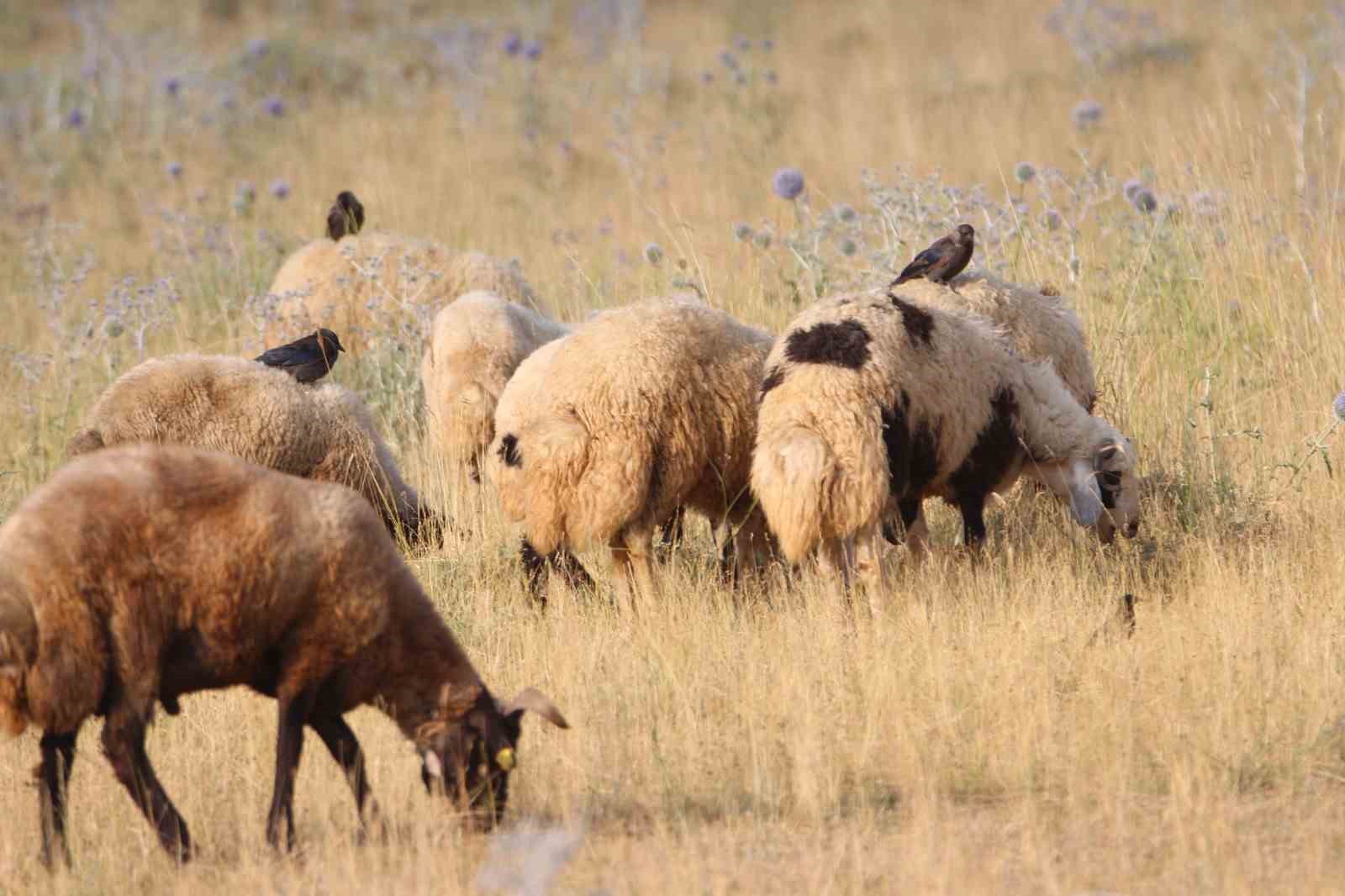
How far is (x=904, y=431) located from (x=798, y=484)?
581mm

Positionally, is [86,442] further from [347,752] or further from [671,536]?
[347,752]

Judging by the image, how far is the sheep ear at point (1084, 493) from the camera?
8.19 metres

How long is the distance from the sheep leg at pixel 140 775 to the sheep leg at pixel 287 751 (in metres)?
0.28

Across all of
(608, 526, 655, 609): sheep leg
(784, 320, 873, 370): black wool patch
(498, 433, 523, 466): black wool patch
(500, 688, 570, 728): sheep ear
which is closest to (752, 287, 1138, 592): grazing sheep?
(784, 320, 873, 370): black wool patch

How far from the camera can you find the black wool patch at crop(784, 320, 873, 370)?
7320 mm

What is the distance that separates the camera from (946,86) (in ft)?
67.9

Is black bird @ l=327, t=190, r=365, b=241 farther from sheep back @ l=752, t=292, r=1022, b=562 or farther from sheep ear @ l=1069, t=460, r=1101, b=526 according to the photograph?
sheep ear @ l=1069, t=460, r=1101, b=526

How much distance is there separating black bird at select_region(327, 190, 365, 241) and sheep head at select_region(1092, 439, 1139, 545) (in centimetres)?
549

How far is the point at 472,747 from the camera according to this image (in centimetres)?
562

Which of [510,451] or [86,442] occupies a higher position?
[86,442]

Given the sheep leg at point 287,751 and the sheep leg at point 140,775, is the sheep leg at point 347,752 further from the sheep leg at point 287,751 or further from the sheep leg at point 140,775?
the sheep leg at point 140,775

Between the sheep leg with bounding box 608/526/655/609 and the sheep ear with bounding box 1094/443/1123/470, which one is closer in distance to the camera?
the sheep leg with bounding box 608/526/655/609

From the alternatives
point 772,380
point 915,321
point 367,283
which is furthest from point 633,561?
point 367,283

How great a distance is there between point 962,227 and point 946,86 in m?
12.5
